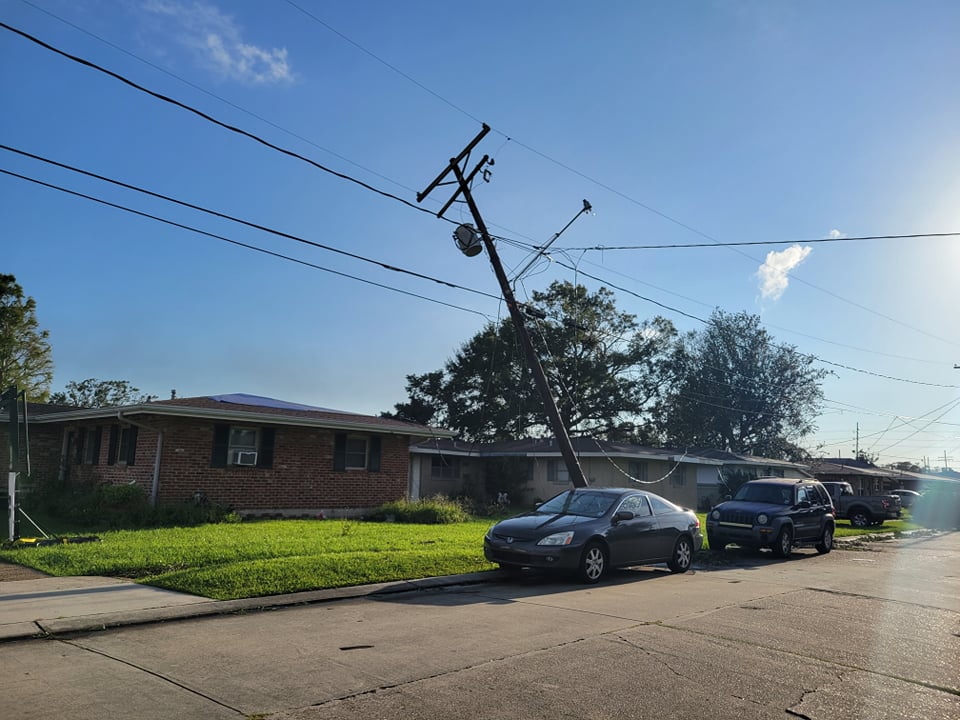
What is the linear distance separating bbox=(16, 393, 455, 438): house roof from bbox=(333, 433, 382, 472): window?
0.49 metres

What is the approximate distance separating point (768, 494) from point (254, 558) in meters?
12.2

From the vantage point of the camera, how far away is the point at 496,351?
4972 cm

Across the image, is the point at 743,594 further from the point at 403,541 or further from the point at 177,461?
the point at 177,461

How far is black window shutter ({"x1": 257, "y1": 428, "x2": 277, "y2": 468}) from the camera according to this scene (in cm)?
1958

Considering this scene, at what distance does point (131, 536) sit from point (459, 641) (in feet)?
32.2

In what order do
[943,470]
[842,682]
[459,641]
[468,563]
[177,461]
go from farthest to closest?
1. [943,470]
2. [177,461]
3. [468,563]
4. [459,641]
5. [842,682]

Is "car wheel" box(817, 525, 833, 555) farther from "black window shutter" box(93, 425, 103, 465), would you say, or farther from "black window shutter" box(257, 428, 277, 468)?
"black window shutter" box(93, 425, 103, 465)

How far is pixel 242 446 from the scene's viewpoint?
19.2 m

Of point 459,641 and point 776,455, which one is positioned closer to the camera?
point 459,641

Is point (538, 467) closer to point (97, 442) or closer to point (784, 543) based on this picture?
point (784, 543)

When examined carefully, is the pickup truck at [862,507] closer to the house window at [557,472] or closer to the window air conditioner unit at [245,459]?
the house window at [557,472]

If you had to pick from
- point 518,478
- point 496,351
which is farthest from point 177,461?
point 496,351

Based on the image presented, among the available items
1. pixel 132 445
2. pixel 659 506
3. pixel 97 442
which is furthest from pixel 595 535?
pixel 97 442

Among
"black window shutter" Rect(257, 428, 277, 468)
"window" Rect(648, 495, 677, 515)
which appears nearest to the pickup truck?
"window" Rect(648, 495, 677, 515)
